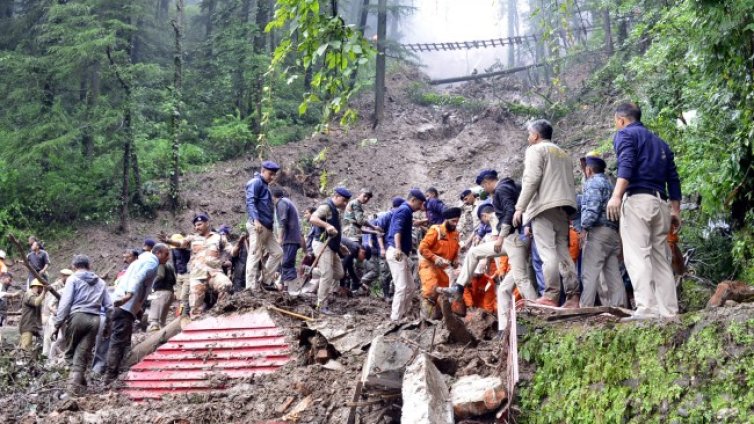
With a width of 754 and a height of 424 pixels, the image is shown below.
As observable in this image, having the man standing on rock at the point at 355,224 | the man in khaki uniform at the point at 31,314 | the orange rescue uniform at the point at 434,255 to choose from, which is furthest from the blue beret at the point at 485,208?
the man in khaki uniform at the point at 31,314

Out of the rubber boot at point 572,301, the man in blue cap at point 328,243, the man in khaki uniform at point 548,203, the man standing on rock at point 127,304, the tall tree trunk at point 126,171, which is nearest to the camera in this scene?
the man in khaki uniform at point 548,203

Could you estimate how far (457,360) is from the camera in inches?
313

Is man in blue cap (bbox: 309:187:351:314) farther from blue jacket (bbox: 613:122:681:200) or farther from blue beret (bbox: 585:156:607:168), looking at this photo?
blue jacket (bbox: 613:122:681:200)

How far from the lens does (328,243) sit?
12.2 metres

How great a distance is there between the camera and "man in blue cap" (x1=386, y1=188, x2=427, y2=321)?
1134 cm

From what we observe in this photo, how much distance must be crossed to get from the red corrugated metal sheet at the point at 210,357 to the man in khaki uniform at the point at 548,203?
410 centimetres

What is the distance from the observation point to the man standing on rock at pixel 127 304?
11.9m

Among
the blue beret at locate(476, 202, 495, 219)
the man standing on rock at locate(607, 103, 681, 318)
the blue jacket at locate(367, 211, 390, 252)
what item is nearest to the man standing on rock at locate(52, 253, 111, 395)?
the blue jacket at locate(367, 211, 390, 252)

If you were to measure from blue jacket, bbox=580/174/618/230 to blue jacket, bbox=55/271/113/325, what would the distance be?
25.2 feet

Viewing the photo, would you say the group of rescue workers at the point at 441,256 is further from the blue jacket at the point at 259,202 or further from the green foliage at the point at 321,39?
the green foliage at the point at 321,39

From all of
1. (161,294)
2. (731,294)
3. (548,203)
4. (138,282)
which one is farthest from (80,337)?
(731,294)

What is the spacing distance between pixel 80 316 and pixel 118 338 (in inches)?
26.6

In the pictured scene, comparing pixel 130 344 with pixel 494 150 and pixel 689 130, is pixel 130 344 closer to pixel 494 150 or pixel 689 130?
pixel 689 130

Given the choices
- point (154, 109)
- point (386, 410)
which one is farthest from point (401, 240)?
point (154, 109)
